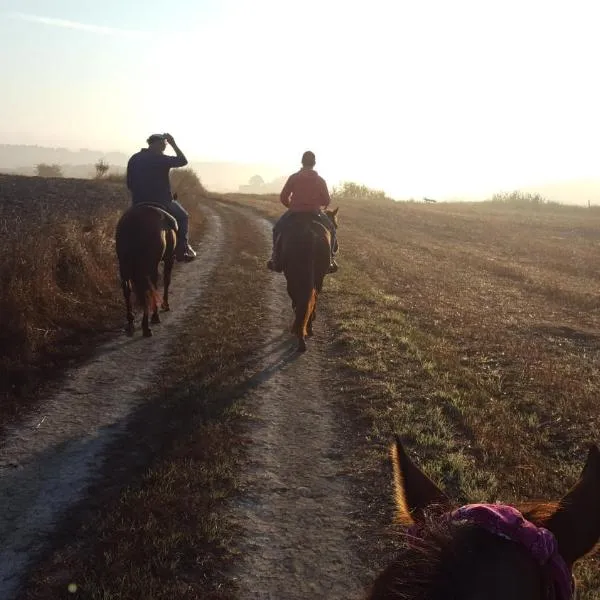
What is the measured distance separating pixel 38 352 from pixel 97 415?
2393mm

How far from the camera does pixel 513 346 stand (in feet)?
35.5

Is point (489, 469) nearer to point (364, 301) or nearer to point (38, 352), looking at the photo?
point (38, 352)

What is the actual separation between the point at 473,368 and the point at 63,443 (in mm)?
6630

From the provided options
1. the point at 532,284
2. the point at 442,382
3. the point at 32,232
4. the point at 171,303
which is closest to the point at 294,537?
the point at 442,382

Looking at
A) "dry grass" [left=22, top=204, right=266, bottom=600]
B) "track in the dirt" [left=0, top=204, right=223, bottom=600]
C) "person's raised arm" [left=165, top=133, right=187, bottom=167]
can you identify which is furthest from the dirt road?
"person's raised arm" [left=165, top=133, right=187, bottom=167]

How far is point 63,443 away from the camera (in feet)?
19.7

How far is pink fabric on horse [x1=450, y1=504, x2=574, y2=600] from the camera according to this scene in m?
1.33

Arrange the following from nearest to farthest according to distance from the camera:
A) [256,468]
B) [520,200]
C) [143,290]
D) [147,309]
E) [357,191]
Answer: [256,468] → [143,290] → [147,309] → [520,200] → [357,191]

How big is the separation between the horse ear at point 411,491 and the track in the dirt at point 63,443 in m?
3.34

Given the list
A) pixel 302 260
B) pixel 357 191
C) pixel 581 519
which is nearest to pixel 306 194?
pixel 302 260

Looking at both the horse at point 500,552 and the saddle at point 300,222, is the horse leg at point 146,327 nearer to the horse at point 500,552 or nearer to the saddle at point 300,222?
the saddle at point 300,222

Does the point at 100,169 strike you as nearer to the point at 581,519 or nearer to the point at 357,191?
the point at 357,191

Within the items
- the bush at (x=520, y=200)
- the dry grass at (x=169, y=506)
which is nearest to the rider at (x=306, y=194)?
the dry grass at (x=169, y=506)

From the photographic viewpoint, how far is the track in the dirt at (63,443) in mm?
4418
